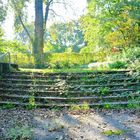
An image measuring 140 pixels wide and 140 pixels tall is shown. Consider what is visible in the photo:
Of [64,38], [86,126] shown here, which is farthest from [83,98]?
[64,38]

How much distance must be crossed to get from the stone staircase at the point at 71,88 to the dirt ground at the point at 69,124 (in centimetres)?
82

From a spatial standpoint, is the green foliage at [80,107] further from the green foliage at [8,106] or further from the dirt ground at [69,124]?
the green foliage at [8,106]

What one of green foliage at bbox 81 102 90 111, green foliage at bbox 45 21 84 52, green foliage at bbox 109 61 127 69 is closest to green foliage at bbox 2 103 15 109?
green foliage at bbox 81 102 90 111

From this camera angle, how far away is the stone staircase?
1044 centimetres

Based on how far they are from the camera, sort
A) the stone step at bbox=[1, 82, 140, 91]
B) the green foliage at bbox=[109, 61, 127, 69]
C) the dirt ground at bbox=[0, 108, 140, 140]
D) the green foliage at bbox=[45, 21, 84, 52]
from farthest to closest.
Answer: the green foliage at bbox=[45, 21, 84, 52] → the green foliage at bbox=[109, 61, 127, 69] → the stone step at bbox=[1, 82, 140, 91] → the dirt ground at bbox=[0, 108, 140, 140]

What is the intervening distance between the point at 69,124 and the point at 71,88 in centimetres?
343

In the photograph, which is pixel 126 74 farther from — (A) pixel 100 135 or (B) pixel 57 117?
(A) pixel 100 135

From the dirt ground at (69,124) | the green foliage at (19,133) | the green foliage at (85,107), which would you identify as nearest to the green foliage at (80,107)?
the green foliage at (85,107)

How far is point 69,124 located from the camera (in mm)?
8117

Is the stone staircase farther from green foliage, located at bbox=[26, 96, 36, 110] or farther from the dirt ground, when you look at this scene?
the dirt ground

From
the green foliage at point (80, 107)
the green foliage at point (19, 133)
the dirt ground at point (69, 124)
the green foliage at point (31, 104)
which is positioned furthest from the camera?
the green foliage at point (31, 104)

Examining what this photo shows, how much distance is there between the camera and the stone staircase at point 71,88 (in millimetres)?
10438

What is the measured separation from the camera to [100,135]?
7109 mm

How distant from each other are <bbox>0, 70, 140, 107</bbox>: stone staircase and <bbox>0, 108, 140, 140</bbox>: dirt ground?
0.82m
